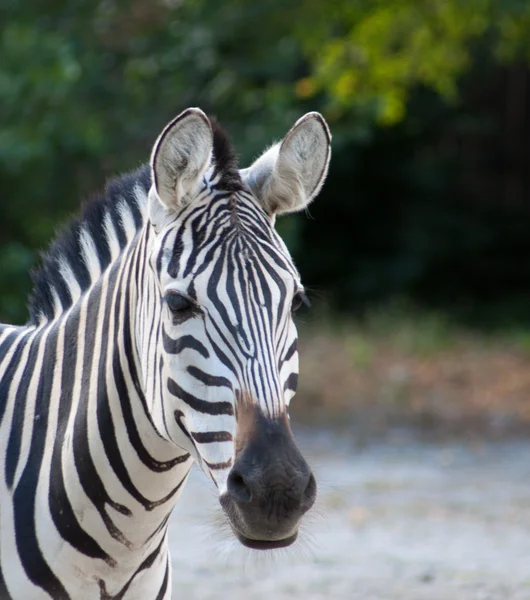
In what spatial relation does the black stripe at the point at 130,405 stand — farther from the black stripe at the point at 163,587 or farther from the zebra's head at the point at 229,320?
the black stripe at the point at 163,587

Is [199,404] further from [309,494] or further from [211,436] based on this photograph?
[309,494]

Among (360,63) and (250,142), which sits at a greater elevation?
(360,63)

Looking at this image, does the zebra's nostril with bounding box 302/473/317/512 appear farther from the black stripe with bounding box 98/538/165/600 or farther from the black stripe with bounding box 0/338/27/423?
the black stripe with bounding box 0/338/27/423

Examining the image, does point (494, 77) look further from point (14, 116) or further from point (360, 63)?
point (14, 116)

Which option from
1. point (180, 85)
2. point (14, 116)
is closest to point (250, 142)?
point (180, 85)

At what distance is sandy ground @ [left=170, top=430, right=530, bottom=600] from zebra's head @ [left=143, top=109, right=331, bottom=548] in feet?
7.04

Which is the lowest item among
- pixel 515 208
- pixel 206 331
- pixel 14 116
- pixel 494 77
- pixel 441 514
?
pixel 206 331

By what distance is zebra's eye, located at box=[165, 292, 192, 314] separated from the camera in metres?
2.85

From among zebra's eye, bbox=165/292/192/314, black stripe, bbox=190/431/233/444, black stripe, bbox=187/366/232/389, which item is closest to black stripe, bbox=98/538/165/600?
black stripe, bbox=190/431/233/444

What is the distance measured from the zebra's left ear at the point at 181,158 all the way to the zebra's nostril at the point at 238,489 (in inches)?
32.7

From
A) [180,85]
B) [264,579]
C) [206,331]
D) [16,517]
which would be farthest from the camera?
[180,85]

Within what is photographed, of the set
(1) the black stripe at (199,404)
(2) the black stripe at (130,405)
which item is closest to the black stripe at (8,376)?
(2) the black stripe at (130,405)

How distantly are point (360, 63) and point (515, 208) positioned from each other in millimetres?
11342

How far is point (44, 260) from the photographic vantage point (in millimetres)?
3586
